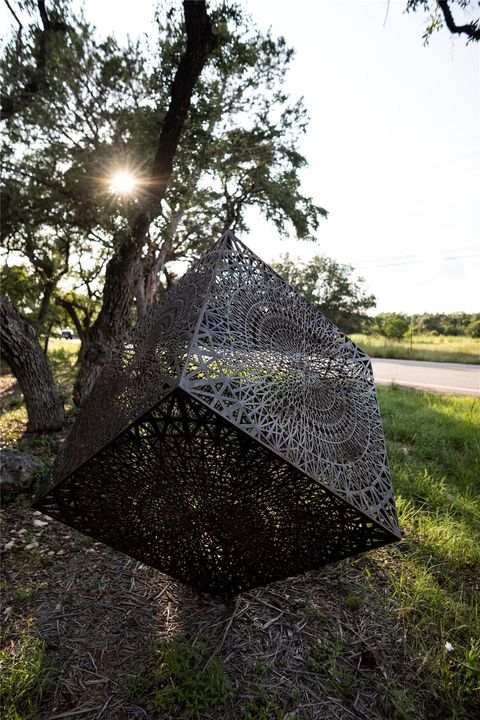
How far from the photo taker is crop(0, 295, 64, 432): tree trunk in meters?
5.06

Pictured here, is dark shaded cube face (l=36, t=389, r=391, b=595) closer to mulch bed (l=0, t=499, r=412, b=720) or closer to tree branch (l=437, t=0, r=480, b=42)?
mulch bed (l=0, t=499, r=412, b=720)

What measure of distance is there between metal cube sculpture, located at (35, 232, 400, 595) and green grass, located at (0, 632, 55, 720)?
24.4 inches

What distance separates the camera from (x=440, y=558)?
275 cm

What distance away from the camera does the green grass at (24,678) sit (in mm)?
1737

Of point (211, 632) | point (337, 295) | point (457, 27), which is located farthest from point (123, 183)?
point (337, 295)

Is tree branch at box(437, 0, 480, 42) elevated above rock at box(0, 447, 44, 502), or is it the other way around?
tree branch at box(437, 0, 480, 42)

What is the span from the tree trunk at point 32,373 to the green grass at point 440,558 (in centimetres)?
441

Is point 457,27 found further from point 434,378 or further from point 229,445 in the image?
point 434,378

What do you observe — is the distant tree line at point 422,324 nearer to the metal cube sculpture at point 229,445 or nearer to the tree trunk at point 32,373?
the tree trunk at point 32,373

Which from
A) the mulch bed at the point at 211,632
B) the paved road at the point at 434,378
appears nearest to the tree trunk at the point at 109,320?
the mulch bed at the point at 211,632

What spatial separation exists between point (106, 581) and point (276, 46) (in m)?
11.0

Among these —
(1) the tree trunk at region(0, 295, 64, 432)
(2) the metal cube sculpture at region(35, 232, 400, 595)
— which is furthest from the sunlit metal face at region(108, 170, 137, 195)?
(2) the metal cube sculpture at region(35, 232, 400, 595)

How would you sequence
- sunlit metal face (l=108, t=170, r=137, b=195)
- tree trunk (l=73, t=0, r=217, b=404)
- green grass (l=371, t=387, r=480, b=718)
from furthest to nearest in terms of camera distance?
sunlit metal face (l=108, t=170, r=137, b=195) < tree trunk (l=73, t=0, r=217, b=404) < green grass (l=371, t=387, r=480, b=718)

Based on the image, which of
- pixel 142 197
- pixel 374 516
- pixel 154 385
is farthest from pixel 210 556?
pixel 142 197
